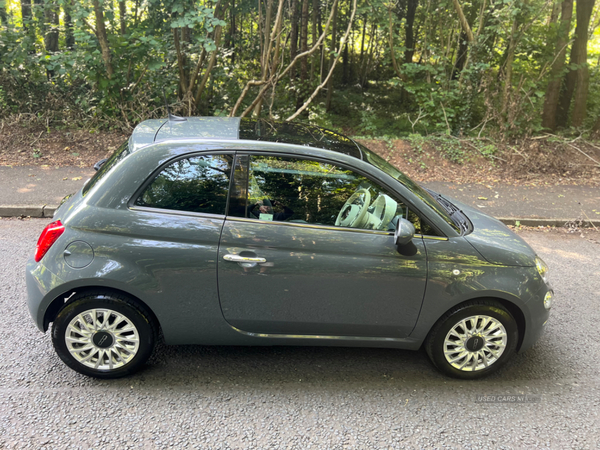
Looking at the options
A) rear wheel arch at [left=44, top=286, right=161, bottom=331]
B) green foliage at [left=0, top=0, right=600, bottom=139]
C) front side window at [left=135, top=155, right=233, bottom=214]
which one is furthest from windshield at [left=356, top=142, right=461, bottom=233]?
green foliage at [left=0, top=0, right=600, bottom=139]

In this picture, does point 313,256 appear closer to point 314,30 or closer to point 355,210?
point 355,210

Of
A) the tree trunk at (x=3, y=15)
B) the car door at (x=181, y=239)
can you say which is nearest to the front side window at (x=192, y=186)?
the car door at (x=181, y=239)

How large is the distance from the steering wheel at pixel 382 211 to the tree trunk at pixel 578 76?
33.8 feet

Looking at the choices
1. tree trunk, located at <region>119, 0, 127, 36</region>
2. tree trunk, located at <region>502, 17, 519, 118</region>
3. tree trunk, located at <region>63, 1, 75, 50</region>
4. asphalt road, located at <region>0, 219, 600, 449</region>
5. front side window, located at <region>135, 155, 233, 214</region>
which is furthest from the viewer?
tree trunk, located at <region>502, 17, 519, 118</region>

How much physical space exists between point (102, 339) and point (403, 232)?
81.8 inches

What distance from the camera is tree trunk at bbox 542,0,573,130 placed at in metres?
10.4

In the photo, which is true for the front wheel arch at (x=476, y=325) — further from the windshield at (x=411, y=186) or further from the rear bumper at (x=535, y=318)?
the windshield at (x=411, y=186)

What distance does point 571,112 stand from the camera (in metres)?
11.2

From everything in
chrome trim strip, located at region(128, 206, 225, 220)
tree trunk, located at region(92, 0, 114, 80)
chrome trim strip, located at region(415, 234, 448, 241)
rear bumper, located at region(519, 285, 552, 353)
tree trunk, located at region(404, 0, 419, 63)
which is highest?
tree trunk, located at region(404, 0, 419, 63)

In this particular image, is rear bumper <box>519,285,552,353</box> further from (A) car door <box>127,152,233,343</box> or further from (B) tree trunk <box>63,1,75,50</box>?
(B) tree trunk <box>63,1,75,50</box>

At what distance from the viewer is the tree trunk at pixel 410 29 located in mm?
13122

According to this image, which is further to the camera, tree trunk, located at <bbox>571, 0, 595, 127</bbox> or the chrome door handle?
tree trunk, located at <bbox>571, 0, 595, 127</bbox>

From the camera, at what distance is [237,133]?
10.4 feet

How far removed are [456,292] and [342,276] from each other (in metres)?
0.80
